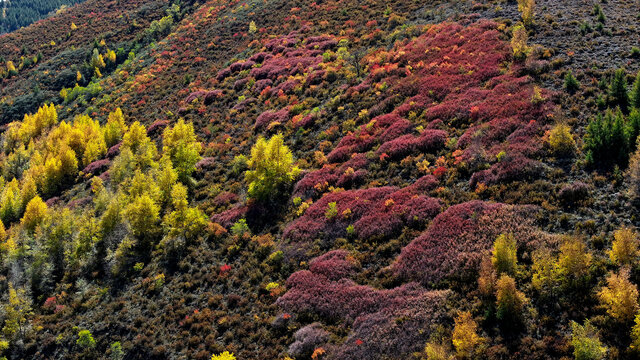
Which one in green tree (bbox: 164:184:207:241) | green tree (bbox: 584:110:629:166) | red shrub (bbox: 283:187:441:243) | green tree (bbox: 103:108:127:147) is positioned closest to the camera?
green tree (bbox: 584:110:629:166)

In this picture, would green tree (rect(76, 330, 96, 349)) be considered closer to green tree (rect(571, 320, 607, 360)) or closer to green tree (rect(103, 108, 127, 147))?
green tree (rect(571, 320, 607, 360))

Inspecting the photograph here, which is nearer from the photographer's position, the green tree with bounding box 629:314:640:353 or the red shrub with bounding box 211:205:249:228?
the green tree with bounding box 629:314:640:353

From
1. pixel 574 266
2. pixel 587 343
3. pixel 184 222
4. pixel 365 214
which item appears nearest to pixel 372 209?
pixel 365 214

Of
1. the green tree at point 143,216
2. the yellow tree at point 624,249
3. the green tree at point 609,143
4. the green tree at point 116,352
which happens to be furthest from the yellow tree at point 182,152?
the yellow tree at point 624,249

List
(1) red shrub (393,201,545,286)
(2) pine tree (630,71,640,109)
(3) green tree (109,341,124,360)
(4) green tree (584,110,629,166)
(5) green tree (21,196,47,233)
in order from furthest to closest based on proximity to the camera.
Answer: (5) green tree (21,196,47,233), (3) green tree (109,341,124,360), (2) pine tree (630,71,640,109), (4) green tree (584,110,629,166), (1) red shrub (393,201,545,286)

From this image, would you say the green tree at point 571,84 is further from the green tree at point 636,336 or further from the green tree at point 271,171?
the green tree at point 271,171

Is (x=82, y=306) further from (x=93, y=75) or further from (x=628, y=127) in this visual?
(x=93, y=75)

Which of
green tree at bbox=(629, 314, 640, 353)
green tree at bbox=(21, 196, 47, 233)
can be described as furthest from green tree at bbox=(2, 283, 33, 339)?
green tree at bbox=(629, 314, 640, 353)

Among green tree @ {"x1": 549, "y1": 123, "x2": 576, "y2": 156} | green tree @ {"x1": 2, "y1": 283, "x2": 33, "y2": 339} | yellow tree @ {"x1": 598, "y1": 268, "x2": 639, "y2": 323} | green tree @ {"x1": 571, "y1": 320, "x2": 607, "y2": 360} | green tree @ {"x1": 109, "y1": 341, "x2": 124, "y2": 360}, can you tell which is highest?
green tree @ {"x1": 549, "y1": 123, "x2": 576, "y2": 156}
